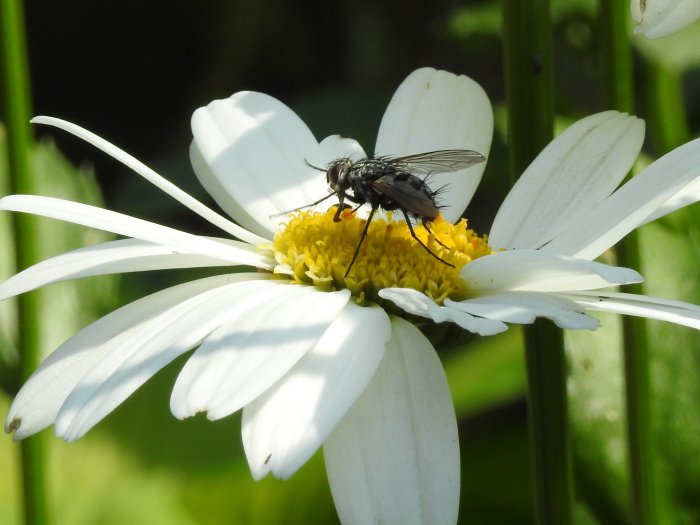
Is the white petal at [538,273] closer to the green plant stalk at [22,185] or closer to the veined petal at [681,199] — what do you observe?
the veined petal at [681,199]

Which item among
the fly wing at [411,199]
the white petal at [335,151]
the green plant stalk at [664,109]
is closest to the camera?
the fly wing at [411,199]

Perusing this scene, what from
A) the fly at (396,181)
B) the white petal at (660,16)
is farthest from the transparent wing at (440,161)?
the white petal at (660,16)

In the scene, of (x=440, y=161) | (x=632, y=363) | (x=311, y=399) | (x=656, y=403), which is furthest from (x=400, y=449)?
(x=656, y=403)

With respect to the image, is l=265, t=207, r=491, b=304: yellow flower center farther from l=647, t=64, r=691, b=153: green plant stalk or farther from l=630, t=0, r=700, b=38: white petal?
l=647, t=64, r=691, b=153: green plant stalk

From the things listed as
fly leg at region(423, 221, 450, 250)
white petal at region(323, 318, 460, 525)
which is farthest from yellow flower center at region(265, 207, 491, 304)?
white petal at region(323, 318, 460, 525)

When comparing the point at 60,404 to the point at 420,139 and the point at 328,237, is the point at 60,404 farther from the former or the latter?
the point at 420,139

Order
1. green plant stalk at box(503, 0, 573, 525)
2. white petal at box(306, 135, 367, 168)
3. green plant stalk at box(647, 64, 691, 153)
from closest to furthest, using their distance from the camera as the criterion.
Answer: green plant stalk at box(503, 0, 573, 525) < white petal at box(306, 135, 367, 168) < green plant stalk at box(647, 64, 691, 153)
